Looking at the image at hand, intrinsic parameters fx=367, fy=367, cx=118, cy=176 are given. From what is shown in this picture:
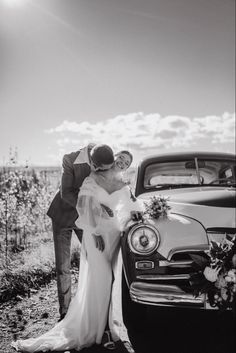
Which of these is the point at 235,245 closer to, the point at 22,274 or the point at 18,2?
the point at 22,274

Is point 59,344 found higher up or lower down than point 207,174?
lower down

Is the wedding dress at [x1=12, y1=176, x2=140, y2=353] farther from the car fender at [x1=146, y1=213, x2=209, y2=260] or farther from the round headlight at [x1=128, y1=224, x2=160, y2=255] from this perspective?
the car fender at [x1=146, y1=213, x2=209, y2=260]

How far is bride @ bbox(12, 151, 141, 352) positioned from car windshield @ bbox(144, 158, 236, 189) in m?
1.10

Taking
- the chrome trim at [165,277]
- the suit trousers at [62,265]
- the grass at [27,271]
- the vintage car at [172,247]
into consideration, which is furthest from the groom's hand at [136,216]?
the grass at [27,271]

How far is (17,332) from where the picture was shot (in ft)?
11.4

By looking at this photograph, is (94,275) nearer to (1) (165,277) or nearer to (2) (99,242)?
(2) (99,242)

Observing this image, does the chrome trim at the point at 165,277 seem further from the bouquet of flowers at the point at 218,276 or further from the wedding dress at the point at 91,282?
the wedding dress at the point at 91,282

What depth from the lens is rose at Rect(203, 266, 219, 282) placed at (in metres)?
2.80

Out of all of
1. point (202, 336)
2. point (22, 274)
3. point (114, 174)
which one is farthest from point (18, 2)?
point (202, 336)

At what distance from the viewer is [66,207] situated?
381 centimetres

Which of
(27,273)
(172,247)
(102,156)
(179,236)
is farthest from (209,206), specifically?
(27,273)

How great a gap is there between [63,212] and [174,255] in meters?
1.33

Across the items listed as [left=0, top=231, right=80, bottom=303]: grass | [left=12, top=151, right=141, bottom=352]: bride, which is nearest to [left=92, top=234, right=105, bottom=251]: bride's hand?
[left=12, top=151, right=141, bottom=352]: bride

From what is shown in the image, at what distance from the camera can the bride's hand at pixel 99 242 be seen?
3221mm
